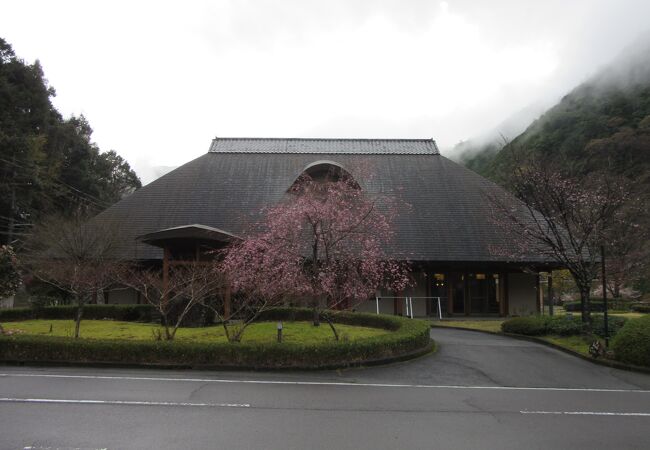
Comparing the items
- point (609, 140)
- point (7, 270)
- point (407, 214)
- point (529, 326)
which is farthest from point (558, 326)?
point (609, 140)

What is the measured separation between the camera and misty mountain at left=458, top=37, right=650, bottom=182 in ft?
120

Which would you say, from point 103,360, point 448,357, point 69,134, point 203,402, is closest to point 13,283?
point 103,360

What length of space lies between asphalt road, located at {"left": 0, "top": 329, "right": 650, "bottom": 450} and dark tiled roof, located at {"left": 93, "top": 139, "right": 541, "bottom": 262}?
40.2ft

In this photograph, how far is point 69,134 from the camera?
135 feet

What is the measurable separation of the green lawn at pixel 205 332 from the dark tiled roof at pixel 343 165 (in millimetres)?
6311

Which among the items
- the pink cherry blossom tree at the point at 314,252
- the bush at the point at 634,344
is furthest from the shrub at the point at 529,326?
the pink cherry blossom tree at the point at 314,252

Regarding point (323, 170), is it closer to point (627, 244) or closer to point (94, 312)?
point (94, 312)

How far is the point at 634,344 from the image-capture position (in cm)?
1195

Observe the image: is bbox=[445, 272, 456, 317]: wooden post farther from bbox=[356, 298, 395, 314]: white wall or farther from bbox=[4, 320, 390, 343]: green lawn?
bbox=[4, 320, 390, 343]: green lawn

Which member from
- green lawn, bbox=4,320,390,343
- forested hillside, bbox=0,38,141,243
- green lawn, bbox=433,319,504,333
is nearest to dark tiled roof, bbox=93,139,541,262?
green lawn, bbox=433,319,504,333

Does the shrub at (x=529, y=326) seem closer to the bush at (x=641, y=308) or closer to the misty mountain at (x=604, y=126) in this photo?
the misty mountain at (x=604, y=126)

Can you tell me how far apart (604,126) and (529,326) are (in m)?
35.2

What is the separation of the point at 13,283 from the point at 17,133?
18.1 meters

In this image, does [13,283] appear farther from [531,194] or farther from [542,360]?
[531,194]
